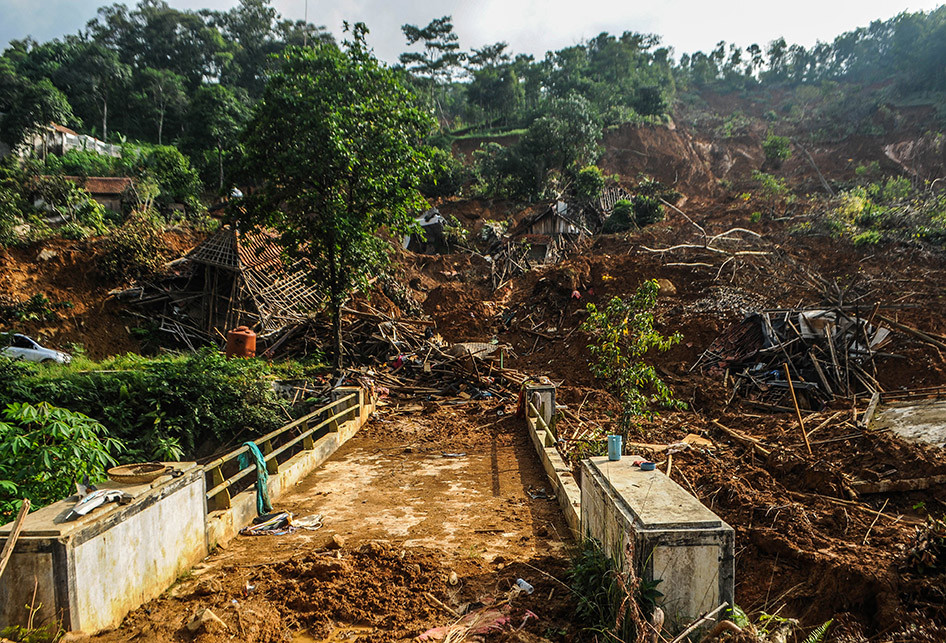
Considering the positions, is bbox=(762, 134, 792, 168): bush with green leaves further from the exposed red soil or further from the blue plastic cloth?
the blue plastic cloth

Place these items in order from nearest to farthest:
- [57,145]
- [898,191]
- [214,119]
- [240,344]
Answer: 1. [240,344]
2. [898,191]
3. [57,145]
4. [214,119]

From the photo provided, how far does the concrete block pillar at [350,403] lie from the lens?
11.6 meters

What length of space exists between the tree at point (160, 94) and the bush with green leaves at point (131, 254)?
30663 mm

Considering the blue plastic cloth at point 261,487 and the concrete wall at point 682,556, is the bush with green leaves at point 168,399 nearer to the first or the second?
the blue plastic cloth at point 261,487

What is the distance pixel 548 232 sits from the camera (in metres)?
34.3

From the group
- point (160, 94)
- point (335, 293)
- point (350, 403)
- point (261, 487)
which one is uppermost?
point (160, 94)

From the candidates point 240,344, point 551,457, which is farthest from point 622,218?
point 551,457

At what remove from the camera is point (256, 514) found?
676cm

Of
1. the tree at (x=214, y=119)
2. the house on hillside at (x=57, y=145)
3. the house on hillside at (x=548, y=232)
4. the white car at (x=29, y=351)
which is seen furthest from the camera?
the tree at (x=214, y=119)

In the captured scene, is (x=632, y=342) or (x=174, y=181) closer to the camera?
(x=632, y=342)

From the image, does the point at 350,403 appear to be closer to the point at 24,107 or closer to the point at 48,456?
the point at 48,456

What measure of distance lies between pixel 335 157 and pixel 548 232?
78.1 ft

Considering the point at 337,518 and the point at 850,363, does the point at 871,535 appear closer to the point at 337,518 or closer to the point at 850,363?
the point at 337,518

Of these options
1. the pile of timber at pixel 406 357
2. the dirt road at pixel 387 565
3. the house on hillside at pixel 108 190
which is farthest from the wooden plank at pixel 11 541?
the house on hillside at pixel 108 190
